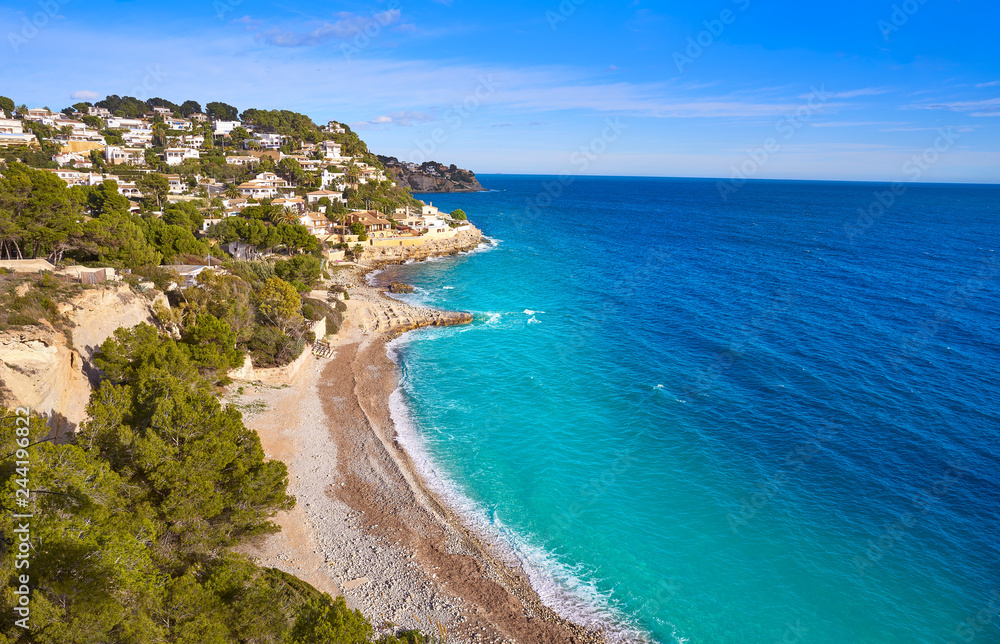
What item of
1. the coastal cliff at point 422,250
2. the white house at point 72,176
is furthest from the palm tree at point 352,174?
the white house at point 72,176

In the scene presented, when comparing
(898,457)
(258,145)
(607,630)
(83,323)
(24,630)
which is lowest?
(607,630)

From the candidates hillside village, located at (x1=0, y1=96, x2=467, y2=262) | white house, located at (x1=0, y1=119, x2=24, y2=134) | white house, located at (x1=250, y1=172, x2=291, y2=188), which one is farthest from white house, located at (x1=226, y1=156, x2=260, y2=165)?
white house, located at (x1=0, y1=119, x2=24, y2=134)

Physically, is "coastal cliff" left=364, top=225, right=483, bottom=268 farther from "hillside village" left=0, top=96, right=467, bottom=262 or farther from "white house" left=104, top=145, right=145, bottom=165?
"white house" left=104, top=145, right=145, bottom=165

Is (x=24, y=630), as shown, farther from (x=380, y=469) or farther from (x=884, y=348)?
(x=884, y=348)

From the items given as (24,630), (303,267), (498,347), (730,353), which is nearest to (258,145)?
(303,267)

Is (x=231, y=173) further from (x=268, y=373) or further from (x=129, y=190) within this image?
(x=268, y=373)

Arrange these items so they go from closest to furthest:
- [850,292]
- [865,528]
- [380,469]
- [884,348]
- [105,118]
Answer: [865,528] → [380,469] → [884,348] → [850,292] → [105,118]
